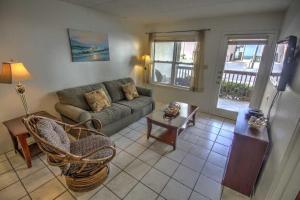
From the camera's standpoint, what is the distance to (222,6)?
8.43 ft

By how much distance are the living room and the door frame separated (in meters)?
0.02

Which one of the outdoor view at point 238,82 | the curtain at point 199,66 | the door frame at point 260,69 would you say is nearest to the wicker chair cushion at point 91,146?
the curtain at point 199,66

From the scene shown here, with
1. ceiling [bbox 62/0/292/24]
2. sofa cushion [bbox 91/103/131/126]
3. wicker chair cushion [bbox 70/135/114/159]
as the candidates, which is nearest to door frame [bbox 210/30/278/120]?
ceiling [bbox 62/0/292/24]

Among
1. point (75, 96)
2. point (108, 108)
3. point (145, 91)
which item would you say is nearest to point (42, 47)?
point (75, 96)

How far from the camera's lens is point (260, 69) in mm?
3082

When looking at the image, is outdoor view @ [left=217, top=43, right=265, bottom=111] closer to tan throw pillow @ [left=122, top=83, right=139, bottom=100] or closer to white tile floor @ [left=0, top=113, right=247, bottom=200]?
white tile floor @ [left=0, top=113, right=247, bottom=200]

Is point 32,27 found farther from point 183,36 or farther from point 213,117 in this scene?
point 213,117

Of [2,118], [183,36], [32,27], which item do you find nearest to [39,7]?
[32,27]

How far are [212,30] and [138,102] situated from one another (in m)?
2.37

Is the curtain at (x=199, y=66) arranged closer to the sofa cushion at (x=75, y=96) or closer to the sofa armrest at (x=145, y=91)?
the sofa armrest at (x=145, y=91)

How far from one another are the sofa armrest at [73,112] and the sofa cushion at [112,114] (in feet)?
0.66

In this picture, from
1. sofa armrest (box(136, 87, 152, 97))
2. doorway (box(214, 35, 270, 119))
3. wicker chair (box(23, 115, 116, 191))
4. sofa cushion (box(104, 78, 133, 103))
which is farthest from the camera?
sofa armrest (box(136, 87, 152, 97))

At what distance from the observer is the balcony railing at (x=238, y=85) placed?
4512 mm

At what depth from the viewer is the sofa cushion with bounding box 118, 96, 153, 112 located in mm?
3108
